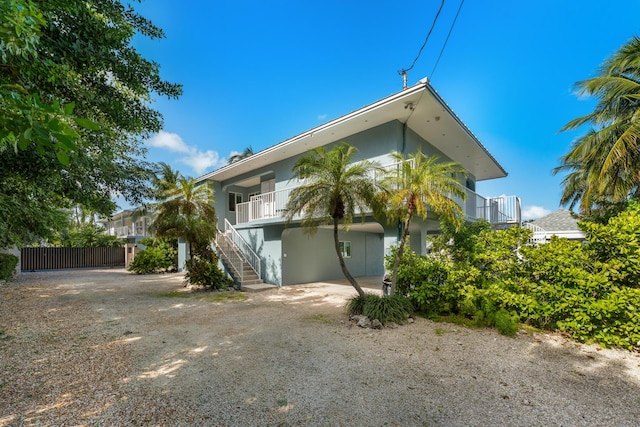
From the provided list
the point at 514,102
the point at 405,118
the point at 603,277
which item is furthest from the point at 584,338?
the point at 514,102

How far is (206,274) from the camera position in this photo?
11.5 meters

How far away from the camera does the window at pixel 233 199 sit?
18.4m

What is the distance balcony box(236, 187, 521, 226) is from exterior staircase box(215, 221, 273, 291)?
4.99ft

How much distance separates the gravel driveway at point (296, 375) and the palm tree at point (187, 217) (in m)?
4.12

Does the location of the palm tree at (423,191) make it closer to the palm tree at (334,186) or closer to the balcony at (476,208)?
the palm tree at (334,186)

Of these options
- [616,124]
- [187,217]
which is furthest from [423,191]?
[616,124]

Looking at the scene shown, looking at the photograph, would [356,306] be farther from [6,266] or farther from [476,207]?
[6,266]

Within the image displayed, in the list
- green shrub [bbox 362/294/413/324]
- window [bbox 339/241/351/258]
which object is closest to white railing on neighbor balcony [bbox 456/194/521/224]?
window [bbox 339/241/351/258]

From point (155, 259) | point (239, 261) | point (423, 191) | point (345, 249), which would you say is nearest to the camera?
point (423, 191)

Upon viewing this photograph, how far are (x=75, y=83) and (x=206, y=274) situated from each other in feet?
28.1

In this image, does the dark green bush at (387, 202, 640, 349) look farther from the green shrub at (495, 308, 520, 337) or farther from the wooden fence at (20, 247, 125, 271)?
the wooden fence at (20, 247, 125, 271)

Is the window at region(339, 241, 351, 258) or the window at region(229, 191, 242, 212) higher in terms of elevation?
the window at region(229, 191, 242, 212)

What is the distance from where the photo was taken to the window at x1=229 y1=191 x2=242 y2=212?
18.4 meters

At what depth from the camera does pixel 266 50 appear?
9906 mm
